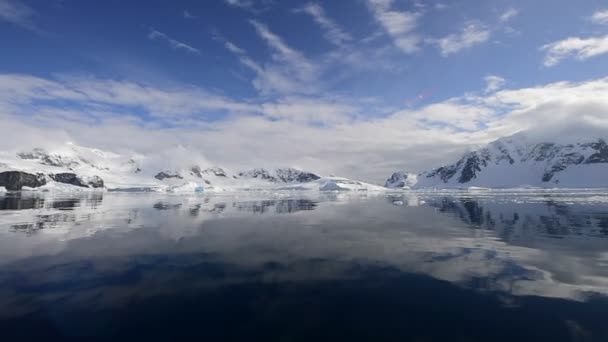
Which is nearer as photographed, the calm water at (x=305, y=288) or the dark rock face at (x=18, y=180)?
the calm water at (x=305, y=288)

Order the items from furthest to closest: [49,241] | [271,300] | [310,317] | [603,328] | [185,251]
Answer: [49,241] < [185,251] < [271,300] < [310,317] < [603,328]

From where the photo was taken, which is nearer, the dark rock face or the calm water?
the calm water

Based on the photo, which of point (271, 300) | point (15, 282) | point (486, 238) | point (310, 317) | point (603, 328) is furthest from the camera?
point (486, 238)

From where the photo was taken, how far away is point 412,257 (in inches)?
563

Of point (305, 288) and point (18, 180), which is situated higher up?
point (18, 180)

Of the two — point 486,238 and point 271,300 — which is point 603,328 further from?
point 486,238

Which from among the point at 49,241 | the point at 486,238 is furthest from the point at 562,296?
the point at 49,241

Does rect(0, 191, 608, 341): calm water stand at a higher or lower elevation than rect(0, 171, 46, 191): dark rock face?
lower

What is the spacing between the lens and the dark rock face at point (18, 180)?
7057 inches

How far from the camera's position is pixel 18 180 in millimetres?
184625

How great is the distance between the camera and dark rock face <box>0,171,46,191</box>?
17925cm

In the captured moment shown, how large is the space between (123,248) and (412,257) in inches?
519

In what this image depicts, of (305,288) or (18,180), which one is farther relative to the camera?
(18,180)

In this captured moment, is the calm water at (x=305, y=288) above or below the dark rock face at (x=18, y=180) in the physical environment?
below
